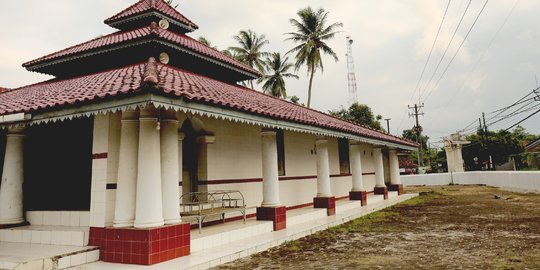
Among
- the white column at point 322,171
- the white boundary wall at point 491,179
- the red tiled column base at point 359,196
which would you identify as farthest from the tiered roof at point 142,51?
the white boundary wall at point 491,179

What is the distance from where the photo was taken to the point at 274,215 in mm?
9133

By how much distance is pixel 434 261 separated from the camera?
19.8 feet

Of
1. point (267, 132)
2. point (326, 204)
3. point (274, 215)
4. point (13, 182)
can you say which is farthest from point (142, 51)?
point (326, 204)

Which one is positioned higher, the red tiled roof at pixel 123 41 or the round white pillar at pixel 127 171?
the red tiled roof at pixel 123 41

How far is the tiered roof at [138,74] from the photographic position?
19.6 ft

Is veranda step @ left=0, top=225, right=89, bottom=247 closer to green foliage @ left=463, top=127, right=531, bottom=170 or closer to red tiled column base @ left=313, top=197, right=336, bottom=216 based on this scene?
red tiled column base @ left=313, top=197, right=336, bottom=216

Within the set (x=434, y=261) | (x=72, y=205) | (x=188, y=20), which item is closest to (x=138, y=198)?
(x=72, y=205)

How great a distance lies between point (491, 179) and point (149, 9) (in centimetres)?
2737

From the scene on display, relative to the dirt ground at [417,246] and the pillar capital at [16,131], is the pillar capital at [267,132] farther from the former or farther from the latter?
the pillar capital at [16,131]

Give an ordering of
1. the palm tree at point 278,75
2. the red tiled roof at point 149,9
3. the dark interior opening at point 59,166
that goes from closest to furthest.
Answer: the dark interior opening at point 59,166, the red tiled roof at point 149,9, the palm tree at point 278,75

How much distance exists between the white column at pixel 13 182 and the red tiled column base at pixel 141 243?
2.32 meters

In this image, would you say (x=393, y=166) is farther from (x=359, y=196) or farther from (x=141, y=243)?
(x=141, y=243)

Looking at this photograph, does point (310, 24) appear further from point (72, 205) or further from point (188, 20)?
point (72, 205)

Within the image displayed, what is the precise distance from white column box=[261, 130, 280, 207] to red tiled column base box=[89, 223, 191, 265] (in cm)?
336
